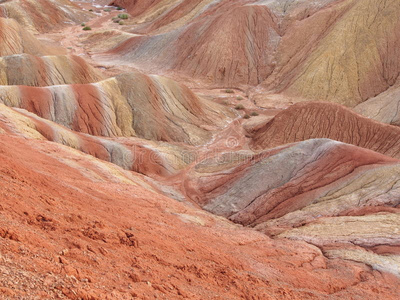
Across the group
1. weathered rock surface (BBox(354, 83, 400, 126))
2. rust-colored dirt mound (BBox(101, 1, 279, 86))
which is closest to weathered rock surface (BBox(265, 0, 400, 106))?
weathered rock surface (BBox(354, 83, 400, 126))

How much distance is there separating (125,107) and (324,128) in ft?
47.7

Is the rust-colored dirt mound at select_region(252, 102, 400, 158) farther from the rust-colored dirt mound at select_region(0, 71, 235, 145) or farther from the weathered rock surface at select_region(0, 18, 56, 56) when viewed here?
the weathered rock surface at select_region(0, 18, 56, 56)

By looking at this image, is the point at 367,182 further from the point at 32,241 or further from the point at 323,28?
the point at 323,28

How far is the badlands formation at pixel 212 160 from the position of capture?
803 cm

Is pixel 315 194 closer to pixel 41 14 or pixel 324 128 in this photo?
pixel 324 128

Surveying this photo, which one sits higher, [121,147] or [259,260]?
[259,260]

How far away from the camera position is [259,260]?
11.4 metres

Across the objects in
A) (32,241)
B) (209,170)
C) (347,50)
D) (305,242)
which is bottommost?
(209,170)

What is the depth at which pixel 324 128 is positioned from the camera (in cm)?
2891

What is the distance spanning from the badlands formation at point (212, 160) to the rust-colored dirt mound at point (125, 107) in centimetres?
11

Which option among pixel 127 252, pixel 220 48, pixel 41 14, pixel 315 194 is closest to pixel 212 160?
pixel 315 194

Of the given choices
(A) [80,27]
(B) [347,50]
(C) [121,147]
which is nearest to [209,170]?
(C) [121,147]

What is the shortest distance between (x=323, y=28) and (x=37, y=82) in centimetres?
3067

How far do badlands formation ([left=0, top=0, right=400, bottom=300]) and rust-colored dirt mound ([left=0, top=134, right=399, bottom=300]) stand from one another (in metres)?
0.05
